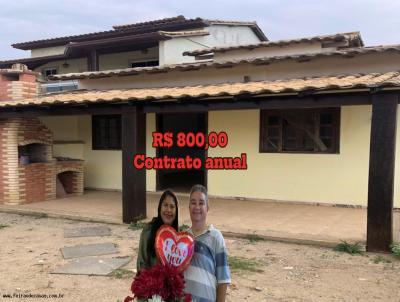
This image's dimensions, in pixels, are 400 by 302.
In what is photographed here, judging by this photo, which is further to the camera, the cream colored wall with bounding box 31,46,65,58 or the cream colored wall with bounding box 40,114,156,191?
the cream colored wall with bounding box 31,46,65,58

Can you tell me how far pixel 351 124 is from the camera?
8.88 m

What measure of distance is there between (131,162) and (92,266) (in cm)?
271

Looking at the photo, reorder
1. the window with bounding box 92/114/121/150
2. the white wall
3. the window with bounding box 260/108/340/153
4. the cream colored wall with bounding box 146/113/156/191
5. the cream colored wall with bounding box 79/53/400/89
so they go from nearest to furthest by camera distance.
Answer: the cream colored wall with bounding box 79/53/400/89
the window with bounding box 260/108/340/153
the cream colored wall with bounding box 146/113/156/191
the window with bounding box 92/114/121/150
the white wall

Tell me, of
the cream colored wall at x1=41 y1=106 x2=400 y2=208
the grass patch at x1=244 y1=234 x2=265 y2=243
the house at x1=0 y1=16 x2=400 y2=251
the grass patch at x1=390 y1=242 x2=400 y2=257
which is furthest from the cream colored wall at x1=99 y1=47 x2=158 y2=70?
the grass patch at x1=390 y1=242 x2=400 y2=257

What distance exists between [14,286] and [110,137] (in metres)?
7.42

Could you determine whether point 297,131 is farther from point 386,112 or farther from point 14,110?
point 14,110

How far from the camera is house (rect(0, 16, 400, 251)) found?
6039 mm

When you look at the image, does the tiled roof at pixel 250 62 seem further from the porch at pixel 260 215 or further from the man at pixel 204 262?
the man at pixel 204 262

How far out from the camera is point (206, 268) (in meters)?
2.52

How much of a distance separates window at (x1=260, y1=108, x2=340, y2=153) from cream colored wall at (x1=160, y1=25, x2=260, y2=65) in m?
5.11

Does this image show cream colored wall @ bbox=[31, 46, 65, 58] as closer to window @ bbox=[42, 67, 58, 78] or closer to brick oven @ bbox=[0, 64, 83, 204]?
window @ bbox=[42, 67, 58, 78]

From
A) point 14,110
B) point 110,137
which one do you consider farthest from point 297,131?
point 14,110

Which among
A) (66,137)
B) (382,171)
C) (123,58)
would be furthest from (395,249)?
(123,58)

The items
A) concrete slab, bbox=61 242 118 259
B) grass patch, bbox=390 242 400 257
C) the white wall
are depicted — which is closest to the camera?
grass patch, bbox=390 242 400 257
